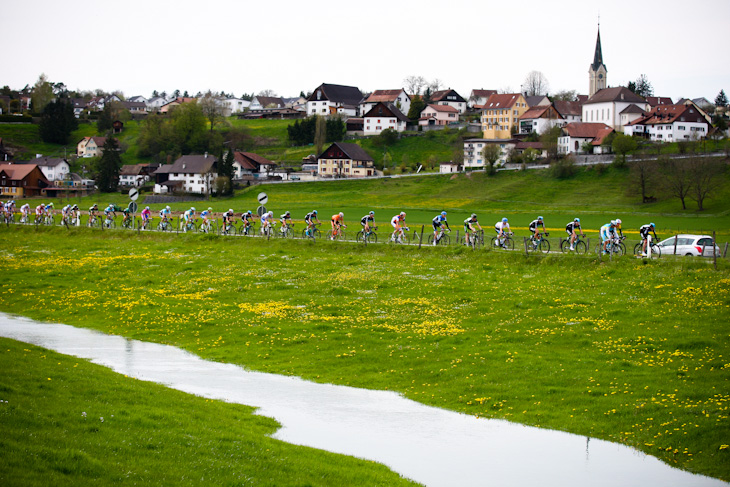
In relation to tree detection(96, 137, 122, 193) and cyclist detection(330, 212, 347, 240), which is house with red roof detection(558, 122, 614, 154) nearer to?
tree detection(96, 137, 122, 193)

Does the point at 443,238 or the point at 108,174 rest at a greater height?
the point at 108,174

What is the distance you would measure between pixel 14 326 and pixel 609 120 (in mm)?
163032

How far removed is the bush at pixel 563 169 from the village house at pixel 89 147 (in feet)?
396

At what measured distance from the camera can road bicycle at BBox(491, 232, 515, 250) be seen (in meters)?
46.4

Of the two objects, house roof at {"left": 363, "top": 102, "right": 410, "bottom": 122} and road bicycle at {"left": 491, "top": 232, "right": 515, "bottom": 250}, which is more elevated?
house roof at {"left": 363, "top": 102, "right": 410, "bottom": 122}

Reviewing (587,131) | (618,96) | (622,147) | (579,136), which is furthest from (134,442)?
(618,96)

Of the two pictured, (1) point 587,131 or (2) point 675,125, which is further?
(1) point 587,131

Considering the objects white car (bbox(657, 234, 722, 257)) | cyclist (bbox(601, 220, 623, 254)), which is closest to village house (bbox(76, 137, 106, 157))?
cyclist (bbox(601, 220, 623, 254))

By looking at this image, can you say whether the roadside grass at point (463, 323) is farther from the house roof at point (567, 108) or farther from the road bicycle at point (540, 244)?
the house roof at point (567, 108)

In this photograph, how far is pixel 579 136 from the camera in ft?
495

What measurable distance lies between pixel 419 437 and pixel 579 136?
142 metres

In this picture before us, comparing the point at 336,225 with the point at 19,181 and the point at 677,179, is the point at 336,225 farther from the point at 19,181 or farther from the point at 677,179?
the point at 19,181

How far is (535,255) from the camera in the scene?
4375 centimetres

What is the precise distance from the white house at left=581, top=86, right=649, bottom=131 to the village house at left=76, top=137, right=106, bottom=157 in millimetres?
127687
